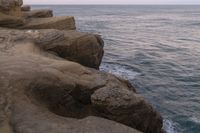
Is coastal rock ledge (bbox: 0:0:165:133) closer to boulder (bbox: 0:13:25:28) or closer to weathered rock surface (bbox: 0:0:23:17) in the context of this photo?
boulder (bbox: 0:13:25:28)

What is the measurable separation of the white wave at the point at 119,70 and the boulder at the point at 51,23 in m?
4.94

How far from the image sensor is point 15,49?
14539 millimetres

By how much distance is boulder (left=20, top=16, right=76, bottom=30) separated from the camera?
63.7 ft

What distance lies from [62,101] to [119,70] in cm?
1492

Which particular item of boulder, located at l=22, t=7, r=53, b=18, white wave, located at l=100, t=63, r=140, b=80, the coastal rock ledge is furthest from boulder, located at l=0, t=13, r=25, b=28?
white wave, located at l=100, t=63, r=140, b=80

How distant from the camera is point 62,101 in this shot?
424 inches

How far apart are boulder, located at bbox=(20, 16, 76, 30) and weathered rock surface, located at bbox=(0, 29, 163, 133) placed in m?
6.64

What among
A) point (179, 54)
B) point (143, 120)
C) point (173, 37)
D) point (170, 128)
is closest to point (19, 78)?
point (143, 120)

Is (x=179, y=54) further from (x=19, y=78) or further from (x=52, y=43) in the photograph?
(x=19, y=78)

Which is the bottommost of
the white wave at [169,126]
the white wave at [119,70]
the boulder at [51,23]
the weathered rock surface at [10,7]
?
the white wave at [119,70]

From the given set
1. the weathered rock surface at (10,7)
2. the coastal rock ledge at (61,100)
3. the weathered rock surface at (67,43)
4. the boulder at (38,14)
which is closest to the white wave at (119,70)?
the boulder at (38,14)

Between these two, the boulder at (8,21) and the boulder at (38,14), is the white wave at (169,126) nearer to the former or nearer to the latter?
the boulder at (8,21)

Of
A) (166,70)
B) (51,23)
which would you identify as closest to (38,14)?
(51,23)

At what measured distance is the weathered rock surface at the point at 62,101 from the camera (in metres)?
9.02
